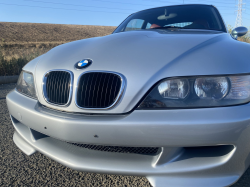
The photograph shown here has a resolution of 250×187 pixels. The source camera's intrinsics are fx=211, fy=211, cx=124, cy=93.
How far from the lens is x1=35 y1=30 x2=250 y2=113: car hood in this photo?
4.19 ft

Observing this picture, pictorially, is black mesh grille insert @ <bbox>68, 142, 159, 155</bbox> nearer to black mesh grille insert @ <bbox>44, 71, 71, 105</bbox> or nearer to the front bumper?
the front bumper

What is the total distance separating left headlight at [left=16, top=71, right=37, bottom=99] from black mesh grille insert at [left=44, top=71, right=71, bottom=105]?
0.20 m

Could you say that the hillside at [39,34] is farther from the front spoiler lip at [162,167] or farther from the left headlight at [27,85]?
the front spoiler lip at [162,167]

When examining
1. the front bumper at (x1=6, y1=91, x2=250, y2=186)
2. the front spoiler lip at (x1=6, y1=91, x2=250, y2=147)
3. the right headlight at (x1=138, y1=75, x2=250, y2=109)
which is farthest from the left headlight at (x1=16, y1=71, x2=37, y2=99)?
the right headlight at (x1=138, y1=75, x2=250, y2=109)

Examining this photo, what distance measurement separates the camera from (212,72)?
1.26m

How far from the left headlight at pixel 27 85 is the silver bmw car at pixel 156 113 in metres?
0.19

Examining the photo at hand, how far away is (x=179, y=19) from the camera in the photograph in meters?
2.73

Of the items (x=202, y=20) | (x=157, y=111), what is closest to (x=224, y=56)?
(x=157, y=111)

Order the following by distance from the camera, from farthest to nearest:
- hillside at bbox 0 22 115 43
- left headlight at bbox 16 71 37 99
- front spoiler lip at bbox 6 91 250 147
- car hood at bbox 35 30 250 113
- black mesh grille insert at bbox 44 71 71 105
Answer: hillside at bbox 0 22 115 43 < left headlight at bbox 16 71 37 99 < black mesh grille insert at bbox 44 71 71 105 < car hood at bbox 35 30 250 113 < front spoiler lip at bbox 6 91 250 147

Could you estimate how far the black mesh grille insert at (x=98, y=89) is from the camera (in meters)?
1.33

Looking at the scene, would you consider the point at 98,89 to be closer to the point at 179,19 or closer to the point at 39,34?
the point at 179,19

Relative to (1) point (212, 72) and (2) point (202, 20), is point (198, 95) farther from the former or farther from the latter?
(2) point (202, 20)

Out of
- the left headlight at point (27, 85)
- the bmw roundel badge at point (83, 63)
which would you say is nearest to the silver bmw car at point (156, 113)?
the bmw roundel badge at point (83, 63)

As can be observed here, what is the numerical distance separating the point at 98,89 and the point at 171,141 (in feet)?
1.81
